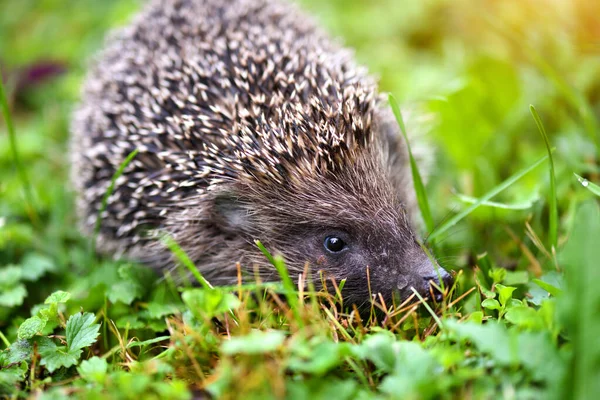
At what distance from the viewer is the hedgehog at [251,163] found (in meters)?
3.11

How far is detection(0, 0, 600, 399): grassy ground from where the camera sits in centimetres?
209

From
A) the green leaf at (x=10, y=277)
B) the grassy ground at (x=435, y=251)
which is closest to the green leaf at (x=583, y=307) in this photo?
the grassy ground at (x=435, y=251)

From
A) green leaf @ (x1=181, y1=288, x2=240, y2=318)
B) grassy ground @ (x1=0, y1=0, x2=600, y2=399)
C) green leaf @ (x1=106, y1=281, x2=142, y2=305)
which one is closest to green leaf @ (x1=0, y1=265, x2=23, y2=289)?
grassy ground @ (x1=0, y1=0, x2=600, y2=399)

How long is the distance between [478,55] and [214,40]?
2.29 m

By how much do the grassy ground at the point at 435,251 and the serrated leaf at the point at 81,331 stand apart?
0.4 inches

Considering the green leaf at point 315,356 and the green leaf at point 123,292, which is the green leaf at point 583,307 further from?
the green leaf at point 123,292

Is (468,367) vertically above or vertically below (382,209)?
below

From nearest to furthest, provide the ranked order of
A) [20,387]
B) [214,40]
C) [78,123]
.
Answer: [20,387], [214,40], [78,123]

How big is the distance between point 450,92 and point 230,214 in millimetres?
1881

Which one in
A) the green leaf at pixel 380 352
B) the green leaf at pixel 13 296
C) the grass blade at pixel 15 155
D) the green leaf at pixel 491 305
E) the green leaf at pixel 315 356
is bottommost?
the green leaf at pixel 491 305

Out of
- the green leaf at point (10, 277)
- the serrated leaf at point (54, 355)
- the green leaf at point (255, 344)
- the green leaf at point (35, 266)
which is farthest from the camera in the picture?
the green leaf at point (35, 266)

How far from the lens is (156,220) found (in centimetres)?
350

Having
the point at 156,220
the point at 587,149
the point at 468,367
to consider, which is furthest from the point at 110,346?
the point at 587,149

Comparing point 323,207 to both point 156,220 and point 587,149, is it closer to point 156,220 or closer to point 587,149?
point 156,220
